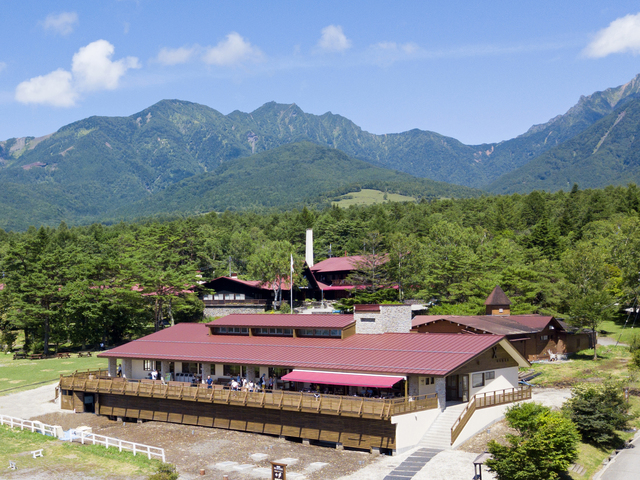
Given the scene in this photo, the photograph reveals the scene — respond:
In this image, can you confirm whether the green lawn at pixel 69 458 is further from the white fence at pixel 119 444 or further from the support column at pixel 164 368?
the support column at pixel 164 368

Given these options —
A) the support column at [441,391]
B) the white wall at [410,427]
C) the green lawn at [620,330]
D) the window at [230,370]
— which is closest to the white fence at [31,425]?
the window at [230,370]

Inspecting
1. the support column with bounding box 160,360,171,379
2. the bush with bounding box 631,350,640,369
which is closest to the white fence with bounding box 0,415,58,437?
the support column with bounding box 160,360,171,379

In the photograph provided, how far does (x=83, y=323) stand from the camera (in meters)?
72.1

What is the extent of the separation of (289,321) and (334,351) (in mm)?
7174

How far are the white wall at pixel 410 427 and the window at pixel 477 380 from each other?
4.39 metres

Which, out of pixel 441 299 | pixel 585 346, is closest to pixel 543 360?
pixel 585 346

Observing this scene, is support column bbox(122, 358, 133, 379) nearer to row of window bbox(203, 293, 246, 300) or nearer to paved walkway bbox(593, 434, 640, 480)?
paved walkway bbox(593, 434, 640, 480)

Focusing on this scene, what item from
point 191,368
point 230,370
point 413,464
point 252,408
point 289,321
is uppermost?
point 289,321

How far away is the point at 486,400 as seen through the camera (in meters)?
36.0

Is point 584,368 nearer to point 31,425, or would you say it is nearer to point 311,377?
point 311,377

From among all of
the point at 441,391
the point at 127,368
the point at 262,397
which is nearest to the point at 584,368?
the point at 441,391

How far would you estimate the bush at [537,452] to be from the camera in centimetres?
2586

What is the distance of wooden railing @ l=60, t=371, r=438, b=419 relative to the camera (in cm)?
3278

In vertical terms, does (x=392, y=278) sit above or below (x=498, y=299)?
above
